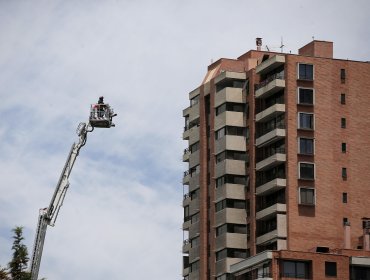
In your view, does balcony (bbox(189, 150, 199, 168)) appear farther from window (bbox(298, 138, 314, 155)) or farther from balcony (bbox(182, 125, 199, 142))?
window (bbox(298, 138, 314, 155))

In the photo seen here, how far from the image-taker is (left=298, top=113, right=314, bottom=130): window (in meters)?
166

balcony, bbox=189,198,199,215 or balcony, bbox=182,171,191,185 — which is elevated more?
balcony, bbox=182,171,191,185

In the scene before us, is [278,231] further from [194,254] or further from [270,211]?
[194,254]

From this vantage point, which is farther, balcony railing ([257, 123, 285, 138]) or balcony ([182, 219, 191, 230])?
balcony ([182, 219, 191, 230])

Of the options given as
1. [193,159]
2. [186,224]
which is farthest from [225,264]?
[193,159]

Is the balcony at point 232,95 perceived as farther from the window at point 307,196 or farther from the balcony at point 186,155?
the window at point 307,196

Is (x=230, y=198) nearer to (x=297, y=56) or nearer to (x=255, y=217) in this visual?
(x=255, y=217)

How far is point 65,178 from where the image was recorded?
143 m

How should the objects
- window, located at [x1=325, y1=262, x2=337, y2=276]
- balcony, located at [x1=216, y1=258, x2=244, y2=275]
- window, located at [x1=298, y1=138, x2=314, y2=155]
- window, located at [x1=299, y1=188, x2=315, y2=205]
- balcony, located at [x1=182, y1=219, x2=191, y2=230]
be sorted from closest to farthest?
window, located at [x1=325, y1=262, x2=337, y2=276] < window, located at [x1=299, y1=188, x2=315, y2=205] < window, located at [x1=298, y1=138, x2=314, y2=155] < balcony, located at [x1=216, y1=258, x2=244, y2=275] < balcony, located at [x1=182, y1=219, x2=191, y2=230]

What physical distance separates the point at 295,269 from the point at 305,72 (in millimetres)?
28603

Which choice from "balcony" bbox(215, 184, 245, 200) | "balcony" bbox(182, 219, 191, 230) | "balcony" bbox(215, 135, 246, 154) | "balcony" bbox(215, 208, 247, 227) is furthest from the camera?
"balcony" bbox(182, 219, 191, 230)

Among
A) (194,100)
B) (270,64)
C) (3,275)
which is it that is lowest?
(3,275)

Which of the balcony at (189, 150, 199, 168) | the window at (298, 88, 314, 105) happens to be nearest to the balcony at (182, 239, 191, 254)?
the balcony at (189, 150, 199, 168)

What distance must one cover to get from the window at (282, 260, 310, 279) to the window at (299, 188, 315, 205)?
40.8ft
